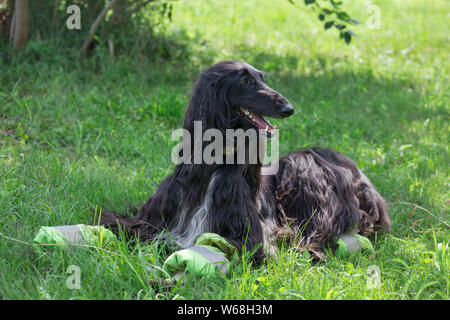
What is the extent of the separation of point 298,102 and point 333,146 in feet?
3.56

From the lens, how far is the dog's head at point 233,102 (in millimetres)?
3209

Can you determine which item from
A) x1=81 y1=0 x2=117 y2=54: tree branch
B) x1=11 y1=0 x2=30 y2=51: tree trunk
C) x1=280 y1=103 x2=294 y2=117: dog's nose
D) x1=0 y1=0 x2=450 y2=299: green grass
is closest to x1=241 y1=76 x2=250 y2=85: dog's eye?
x1=280 y1=103 x2=294 y2=117: dog's nose

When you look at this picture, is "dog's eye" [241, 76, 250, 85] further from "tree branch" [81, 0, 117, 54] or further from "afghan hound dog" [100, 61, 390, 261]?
"tree branch" [81, 0, 117, 54]

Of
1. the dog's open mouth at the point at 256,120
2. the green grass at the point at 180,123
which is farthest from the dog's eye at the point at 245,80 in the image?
the green grass at the point at 180,123

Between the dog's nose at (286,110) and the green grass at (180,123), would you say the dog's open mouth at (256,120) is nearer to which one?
the dog's nose at (286,110)

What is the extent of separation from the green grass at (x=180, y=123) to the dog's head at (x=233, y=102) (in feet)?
2.81

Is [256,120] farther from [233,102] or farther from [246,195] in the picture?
[246,195]

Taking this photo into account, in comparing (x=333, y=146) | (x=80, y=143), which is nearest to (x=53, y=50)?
(x=80, y=143)

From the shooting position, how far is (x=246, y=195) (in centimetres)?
340

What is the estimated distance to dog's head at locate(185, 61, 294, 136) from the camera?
10.5ft

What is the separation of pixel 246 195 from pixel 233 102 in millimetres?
587

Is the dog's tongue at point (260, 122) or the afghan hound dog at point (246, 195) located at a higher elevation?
the dog's tongue at point (260, 122)
